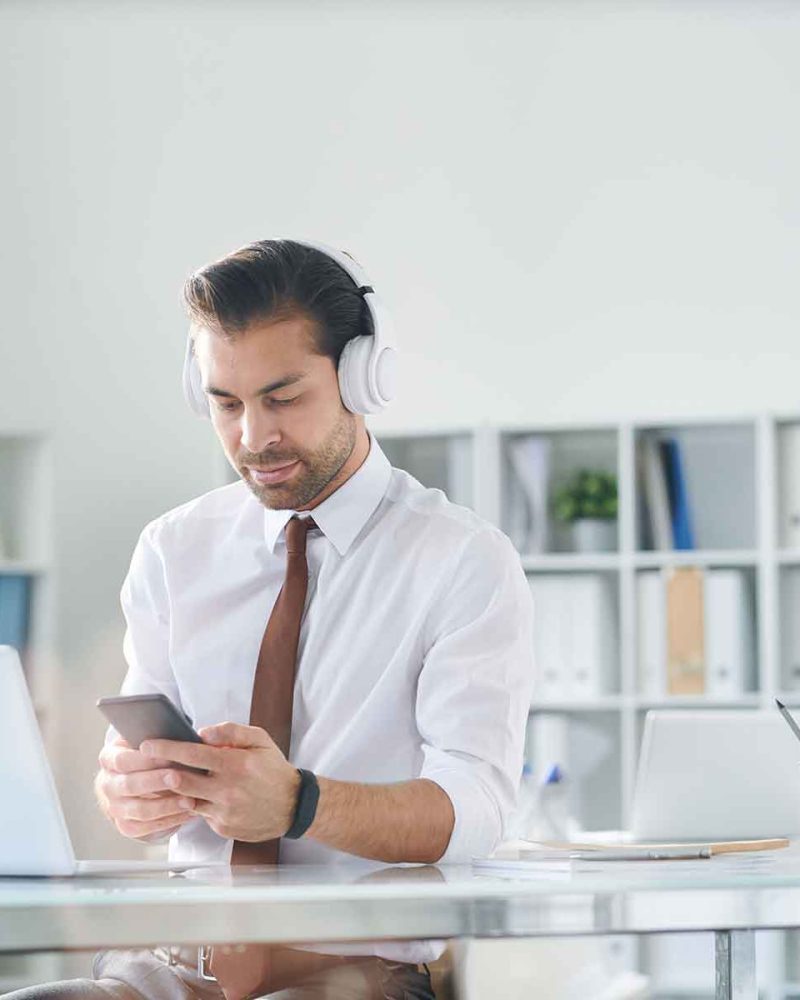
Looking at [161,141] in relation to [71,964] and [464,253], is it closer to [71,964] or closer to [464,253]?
[464,253]

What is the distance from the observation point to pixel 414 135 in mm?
4727

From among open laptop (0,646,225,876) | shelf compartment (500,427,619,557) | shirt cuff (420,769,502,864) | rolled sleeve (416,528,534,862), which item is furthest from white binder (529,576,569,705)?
open laptop (0,646,225,876)

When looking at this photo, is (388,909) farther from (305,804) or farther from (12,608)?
(12,608)

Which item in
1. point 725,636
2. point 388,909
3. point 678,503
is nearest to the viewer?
point 388,909

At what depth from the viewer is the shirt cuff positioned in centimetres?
153

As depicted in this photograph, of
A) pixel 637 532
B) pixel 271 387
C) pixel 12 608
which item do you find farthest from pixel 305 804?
pixel 12 608

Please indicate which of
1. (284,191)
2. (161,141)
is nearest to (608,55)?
(284,191)

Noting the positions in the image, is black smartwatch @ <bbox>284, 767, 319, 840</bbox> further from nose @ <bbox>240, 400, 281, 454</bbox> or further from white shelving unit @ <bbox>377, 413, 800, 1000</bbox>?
white shelving unit @ <bbox>377, 413, 800, 1000</bbox>

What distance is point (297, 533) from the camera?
1798 millimetres

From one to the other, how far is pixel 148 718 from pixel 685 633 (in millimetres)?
2994

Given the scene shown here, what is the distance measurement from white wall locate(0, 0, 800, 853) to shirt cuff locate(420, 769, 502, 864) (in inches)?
121

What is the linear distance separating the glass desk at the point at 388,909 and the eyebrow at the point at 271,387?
73 cm

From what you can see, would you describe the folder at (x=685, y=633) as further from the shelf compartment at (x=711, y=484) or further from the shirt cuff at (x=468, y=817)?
the shirt cuff at (x=468, y=817)

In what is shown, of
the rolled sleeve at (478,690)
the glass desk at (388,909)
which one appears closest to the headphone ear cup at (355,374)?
the rolled sleeve at (478,690)
